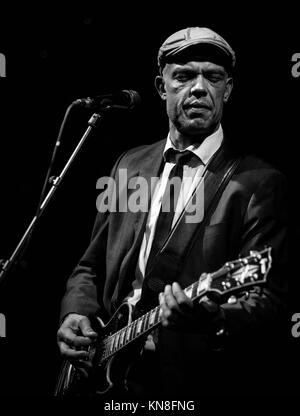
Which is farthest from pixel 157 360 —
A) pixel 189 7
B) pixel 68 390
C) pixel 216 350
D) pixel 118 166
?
pixel 189 7

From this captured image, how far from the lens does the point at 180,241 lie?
2193 millimetres

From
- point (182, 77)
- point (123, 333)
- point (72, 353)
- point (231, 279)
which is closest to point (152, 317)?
point (123, 333)

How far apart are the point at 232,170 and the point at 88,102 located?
0.66 meters

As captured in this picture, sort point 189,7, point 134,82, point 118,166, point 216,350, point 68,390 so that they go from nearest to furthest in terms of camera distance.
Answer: point 216,350 < point 68,390 < point 118,166 < point 189,7 < point 134,82

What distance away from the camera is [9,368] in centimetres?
316

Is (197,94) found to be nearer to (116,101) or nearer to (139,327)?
(116,101)

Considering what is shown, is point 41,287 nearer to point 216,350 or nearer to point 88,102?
point 88,102

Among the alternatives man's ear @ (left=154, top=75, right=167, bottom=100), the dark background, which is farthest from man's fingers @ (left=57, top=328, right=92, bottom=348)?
man's ear @ (left=154, top=75, right=167, bottom=100)

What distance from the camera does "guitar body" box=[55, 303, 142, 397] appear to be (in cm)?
218

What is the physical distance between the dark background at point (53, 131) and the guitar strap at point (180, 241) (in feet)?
2.85

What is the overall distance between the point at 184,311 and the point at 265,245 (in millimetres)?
387

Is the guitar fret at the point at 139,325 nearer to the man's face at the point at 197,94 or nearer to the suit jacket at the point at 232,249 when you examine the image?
the suit jacket at the point at 232,249

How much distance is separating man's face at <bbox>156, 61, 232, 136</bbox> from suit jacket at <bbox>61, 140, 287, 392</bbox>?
0.51ft

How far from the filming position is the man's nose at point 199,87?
2.33m
